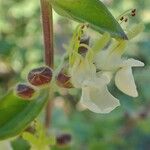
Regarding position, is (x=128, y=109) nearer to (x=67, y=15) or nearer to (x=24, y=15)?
(x=24, y=15)

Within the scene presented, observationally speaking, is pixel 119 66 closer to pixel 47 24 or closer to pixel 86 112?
pixel 47 24

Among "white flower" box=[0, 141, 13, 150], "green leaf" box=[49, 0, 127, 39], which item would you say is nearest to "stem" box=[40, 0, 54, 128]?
"green leaf" box=[49, 0, 127, 39]

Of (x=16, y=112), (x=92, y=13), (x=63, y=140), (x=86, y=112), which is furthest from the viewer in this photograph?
(x=86, y=112)

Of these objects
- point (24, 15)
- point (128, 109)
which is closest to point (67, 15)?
point (128, 109)

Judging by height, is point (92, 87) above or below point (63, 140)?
above

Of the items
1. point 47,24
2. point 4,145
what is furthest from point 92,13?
point 4,145

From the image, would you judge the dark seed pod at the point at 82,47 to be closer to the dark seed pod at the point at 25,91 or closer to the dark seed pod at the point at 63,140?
the dark seed pod at the point at 25,91
